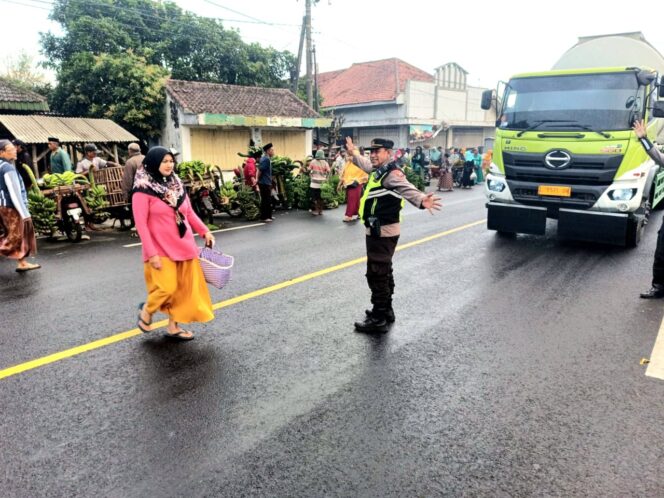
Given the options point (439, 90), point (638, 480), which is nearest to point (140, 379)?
point (638, 480)

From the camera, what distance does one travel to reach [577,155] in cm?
770

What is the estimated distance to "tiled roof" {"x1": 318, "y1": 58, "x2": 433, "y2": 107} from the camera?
110ft

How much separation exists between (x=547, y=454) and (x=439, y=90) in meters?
34.5

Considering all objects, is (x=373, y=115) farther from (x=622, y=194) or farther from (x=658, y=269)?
(x=658, y=269)

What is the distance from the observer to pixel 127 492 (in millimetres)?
2623

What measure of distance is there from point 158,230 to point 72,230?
613cm

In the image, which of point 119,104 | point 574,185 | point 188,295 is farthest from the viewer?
point 119,104

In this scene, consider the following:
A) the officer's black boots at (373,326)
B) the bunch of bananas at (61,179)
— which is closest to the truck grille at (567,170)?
the officer's black boots at (373,326)

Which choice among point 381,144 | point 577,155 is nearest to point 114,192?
point 381,144

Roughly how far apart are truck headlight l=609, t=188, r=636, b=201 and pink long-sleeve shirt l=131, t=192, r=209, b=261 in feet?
20.2

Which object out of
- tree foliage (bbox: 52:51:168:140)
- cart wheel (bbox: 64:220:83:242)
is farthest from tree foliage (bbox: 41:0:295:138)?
cart wheel (bbox: 64:220:83:242)

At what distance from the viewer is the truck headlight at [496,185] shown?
8.59m

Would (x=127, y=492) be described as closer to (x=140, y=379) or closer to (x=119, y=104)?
(x=140, y=379)

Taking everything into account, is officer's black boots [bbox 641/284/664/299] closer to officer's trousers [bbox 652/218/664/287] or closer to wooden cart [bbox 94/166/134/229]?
officer's trousers [bbox 652/218/664/287]
